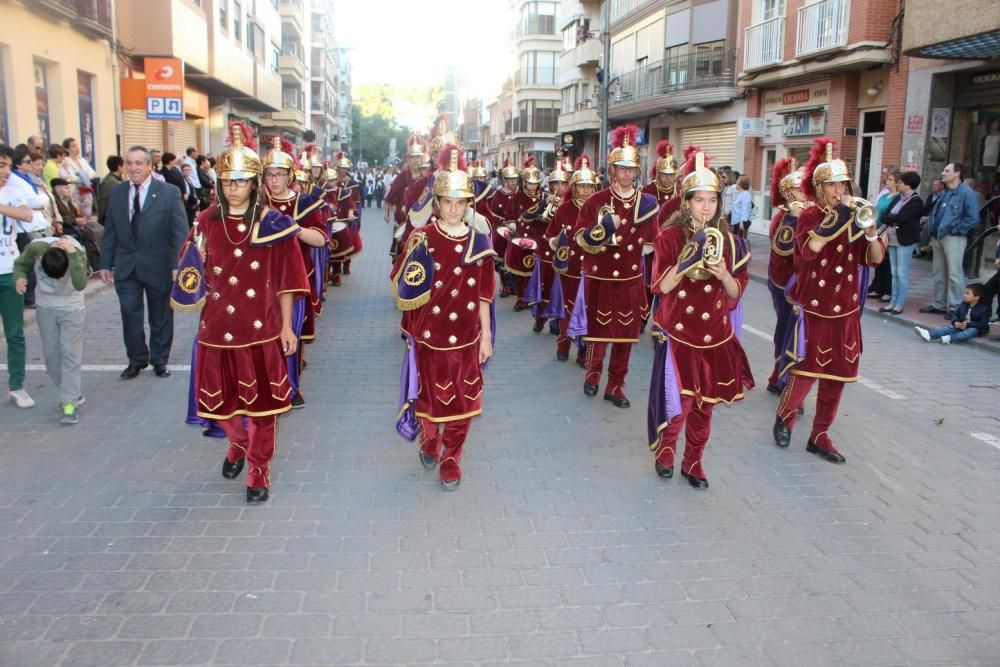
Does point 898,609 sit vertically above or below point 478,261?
below

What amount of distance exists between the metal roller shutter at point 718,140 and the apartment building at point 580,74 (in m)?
12.8

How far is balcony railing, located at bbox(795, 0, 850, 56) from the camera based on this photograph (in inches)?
804

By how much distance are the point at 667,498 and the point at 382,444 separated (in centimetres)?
214

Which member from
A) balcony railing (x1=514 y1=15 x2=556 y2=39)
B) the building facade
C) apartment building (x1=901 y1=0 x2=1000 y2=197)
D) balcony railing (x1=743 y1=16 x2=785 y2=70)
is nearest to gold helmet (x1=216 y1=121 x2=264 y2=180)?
apartment building (x1=901 y1=0 x2=1000 y2=197)

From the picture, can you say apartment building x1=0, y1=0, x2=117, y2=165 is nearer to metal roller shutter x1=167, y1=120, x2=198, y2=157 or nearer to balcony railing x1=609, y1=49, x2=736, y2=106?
metal roller shutter x1=167, y1=120, x2=198, y2=157

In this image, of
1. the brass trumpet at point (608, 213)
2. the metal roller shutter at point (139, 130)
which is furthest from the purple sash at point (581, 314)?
the metal roller shutter at point (139, 130)

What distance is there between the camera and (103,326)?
1037 cm

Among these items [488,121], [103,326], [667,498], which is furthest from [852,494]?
[488,121]

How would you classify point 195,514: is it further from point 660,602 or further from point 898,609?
point 898,609

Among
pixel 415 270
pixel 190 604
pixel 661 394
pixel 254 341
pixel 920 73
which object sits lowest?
pixel 190 604

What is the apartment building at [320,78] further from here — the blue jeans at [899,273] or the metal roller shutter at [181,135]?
the blue jeans at [899,273]

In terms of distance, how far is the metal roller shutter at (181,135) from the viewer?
2427cm

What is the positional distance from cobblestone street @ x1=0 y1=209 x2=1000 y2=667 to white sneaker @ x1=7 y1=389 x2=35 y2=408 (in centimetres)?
9

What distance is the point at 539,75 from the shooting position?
6325 cm
